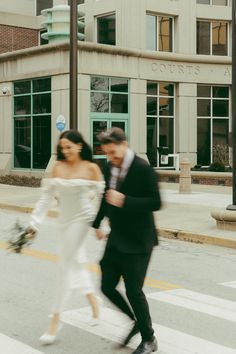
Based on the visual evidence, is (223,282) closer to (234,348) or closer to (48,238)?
(234,348)

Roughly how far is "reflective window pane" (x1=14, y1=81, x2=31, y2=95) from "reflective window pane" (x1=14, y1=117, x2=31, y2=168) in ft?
4.07

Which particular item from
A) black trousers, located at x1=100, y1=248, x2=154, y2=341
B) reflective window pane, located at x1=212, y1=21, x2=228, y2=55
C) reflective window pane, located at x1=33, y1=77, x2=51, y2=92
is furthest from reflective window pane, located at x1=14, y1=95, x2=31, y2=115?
black trousers, located at x1=100, y1=248, x2=154, y2=341

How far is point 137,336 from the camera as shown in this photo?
18.3 ft

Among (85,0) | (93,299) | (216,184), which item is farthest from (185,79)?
(93,299)

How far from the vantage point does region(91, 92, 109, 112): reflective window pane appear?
2727 cm

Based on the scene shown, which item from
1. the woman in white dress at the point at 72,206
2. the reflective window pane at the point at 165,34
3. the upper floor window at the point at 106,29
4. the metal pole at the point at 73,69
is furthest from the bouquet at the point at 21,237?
the reflective window pane at the point at 165,34

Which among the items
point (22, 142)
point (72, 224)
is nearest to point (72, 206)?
point (72, 224)

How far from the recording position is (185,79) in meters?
30.5

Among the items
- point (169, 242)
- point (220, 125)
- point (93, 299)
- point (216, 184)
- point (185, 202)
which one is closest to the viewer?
point (93, 299)

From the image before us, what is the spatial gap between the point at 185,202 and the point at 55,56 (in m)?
12.3

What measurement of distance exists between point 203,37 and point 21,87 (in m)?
9.53

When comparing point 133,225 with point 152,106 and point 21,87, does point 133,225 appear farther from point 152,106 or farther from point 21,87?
point 152,106

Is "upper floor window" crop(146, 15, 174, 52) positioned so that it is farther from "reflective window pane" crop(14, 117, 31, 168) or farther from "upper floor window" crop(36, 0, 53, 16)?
"reflective window pane" crop(14, 117, 31, 168)

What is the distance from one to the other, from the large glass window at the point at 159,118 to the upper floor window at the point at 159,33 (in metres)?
1.75
